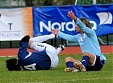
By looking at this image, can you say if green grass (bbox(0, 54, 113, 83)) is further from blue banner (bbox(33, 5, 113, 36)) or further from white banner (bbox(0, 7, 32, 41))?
blue banner (bbox(33, 5, 113, 36))

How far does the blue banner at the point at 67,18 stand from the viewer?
19.9m

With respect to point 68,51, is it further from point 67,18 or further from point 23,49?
point 23,49

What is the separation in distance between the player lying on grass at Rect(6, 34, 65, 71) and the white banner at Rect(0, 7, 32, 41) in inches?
300

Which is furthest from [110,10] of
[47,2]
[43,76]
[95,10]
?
[47,2]

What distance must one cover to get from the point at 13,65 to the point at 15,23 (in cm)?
803

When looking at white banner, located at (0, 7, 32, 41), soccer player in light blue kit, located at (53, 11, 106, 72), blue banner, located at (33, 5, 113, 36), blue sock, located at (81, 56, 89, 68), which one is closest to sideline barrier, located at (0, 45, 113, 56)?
white banner, located at (0, 7, 32, 41)

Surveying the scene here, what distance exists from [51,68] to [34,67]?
524mm

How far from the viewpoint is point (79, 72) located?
1134cm

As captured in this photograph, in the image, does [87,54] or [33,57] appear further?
[33,57]

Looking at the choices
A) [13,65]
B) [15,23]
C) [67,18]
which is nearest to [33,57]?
[13,65]

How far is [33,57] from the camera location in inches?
464

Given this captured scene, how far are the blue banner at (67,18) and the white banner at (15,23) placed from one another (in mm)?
264

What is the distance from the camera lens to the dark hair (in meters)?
11.8

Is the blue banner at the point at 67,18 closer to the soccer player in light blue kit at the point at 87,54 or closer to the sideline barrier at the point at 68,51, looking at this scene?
the sideline barrier at the point at 68,51
